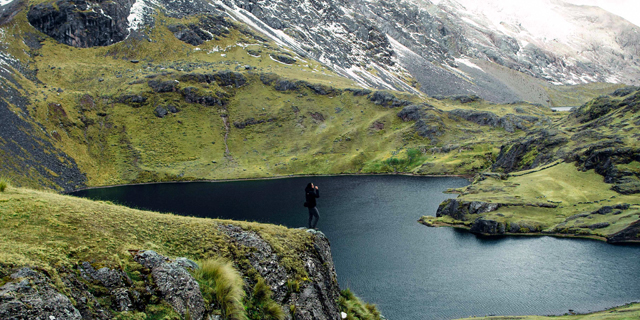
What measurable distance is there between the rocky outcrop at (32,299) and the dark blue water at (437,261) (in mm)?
40728

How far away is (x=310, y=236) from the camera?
2194 centimetres

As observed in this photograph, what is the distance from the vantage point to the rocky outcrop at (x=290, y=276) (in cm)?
1731

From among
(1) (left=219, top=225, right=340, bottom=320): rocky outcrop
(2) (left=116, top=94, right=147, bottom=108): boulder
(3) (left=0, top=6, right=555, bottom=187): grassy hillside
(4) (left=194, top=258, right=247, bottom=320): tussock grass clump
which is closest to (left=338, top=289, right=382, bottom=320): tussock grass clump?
(1) (left=219, top=225, right=340, bottom=320): rocky outcrop

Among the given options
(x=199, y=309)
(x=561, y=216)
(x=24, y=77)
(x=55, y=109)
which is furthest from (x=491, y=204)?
(x=24, y=77)

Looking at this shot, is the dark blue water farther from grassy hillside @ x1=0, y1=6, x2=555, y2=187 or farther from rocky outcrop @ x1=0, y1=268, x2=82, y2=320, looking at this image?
grassy hillside @ x1=0, y1=6, x2=555, y2=187

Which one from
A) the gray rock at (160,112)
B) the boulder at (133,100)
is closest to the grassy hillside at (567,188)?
the gray rock at (160,112)

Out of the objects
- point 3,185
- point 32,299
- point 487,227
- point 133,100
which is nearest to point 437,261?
point 487,227

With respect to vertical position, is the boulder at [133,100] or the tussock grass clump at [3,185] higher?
the tussock grass clump at [3,185]

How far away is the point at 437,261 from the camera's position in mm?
62875

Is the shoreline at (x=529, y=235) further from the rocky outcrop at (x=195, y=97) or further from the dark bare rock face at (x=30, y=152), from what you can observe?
the rocky outcrop at (x=195, y=97)

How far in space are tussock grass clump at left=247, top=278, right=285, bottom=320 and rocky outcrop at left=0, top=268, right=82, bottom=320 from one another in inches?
281

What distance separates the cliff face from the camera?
9.14 meters

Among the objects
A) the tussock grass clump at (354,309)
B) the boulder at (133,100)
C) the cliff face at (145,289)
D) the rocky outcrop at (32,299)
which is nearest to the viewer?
the rocky outcrop at (32,299)

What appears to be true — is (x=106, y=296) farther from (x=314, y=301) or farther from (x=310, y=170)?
(x=310, y=170)
